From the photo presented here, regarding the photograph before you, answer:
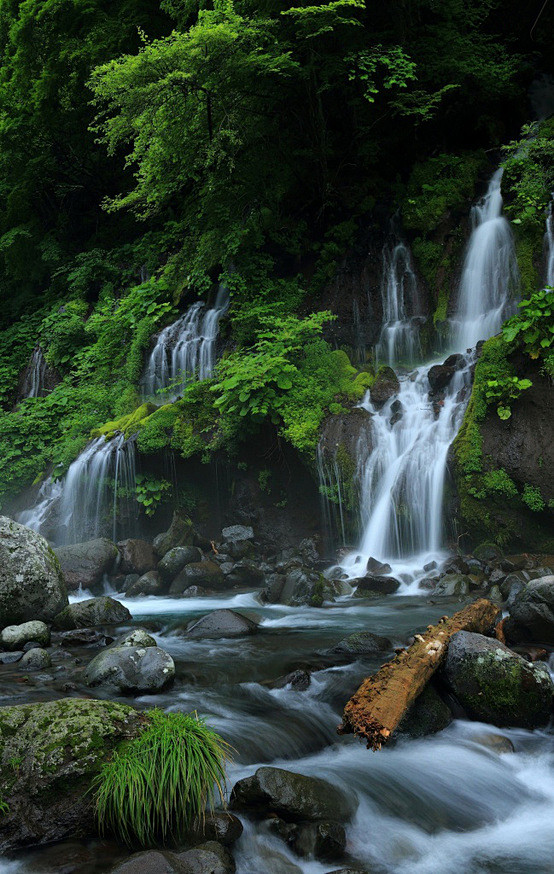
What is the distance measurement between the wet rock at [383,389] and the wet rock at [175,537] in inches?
174

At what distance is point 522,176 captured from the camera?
12.3 metres

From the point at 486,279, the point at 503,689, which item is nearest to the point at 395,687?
the point at 503,689

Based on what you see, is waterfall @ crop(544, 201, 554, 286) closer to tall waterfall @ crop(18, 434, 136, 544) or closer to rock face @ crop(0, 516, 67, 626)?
tall waterfall @ crop(18, 434, 136, 544)

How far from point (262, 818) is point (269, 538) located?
8453 mm

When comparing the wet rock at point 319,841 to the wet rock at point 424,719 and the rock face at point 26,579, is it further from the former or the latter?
the rock face at point 26,579

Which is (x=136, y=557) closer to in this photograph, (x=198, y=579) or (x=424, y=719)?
(x=198, y=579)

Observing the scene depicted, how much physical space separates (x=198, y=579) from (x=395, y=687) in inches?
262

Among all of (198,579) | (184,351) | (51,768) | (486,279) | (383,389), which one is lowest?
(198,579)

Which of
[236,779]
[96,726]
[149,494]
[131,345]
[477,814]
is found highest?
[131,345]

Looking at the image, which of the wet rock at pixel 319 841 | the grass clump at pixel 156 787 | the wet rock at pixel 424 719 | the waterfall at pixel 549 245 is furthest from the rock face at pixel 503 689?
the waterfall at pixel 549 245

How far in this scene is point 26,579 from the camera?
292 inches

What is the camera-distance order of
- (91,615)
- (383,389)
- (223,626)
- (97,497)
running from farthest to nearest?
(97,497), (383,389), (91,615), (223,626)

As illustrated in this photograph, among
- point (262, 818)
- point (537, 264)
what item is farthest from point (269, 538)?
point (262, 818)

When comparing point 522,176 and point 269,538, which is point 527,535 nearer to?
point 269,538
